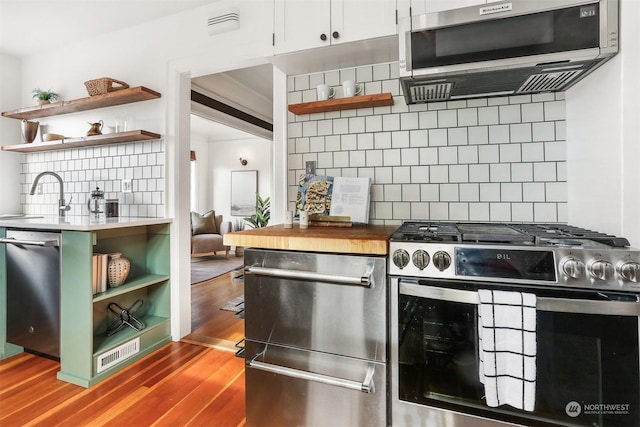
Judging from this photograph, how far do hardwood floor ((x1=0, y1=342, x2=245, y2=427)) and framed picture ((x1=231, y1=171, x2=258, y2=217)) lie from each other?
15.6 ft

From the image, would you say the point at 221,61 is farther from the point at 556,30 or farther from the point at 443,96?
the point at 556,30

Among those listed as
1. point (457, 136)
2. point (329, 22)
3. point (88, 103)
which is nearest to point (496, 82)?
point (457, 136)

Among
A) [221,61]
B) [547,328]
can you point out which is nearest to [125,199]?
[221,61]

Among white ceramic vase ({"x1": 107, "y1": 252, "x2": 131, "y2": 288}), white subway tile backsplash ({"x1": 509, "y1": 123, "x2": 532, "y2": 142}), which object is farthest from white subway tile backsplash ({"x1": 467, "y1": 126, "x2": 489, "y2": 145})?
white ceramic vase ({"x1": 107, "y1": 252, "x2": 131, "y2": 288})

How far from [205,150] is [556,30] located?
701 cm

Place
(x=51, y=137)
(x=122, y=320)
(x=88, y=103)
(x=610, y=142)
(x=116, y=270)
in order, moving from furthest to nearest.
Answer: (x=51, y=137) → (x=88, y=103) → (x=122, y=320) → (x=116, y=270) → (x=610, y=142)

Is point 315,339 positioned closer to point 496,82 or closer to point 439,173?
point 439,173

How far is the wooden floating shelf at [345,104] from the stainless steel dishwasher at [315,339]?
94 cm

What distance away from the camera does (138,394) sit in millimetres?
1689

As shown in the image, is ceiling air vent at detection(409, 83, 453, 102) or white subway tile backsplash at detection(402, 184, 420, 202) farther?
white subway tile backsplash at detection(402, 184, 420, 202)

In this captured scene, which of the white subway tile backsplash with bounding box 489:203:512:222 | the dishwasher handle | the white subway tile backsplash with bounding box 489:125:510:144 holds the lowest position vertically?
the dishwasher handle

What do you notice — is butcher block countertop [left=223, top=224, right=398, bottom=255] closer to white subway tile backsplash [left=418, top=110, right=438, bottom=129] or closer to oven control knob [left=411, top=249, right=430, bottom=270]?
oven control knob [left=411, top=249, right=430, bottom=270]

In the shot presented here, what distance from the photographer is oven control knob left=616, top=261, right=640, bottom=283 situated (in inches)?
36.0

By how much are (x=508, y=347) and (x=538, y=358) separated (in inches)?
5.2
